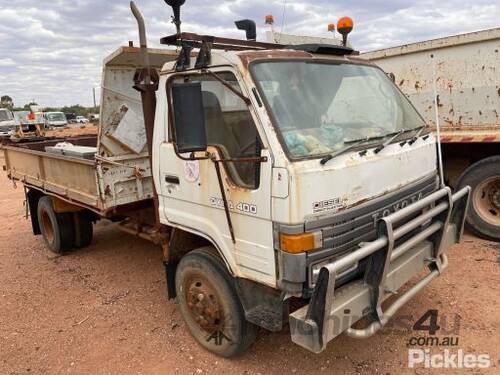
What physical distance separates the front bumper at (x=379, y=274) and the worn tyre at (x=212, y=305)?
26.9 inches

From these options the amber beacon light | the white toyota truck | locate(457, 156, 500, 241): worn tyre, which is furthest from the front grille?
locate(457, 156, 500, 241): worn tyre

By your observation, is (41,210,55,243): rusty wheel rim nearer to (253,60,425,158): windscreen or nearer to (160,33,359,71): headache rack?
(160,33,359,71): headache rack

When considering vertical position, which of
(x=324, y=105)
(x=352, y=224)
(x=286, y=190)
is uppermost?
(x=324, y=105)

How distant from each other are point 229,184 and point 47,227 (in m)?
4.40

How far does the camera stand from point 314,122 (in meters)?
2.87

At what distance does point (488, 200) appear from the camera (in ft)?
17.7

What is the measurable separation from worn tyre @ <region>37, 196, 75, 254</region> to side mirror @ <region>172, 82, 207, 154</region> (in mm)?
3838

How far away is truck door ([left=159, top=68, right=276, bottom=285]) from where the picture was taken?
2723mm

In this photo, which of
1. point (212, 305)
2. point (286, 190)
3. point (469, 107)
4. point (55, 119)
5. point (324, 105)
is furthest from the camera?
point (55, 119)

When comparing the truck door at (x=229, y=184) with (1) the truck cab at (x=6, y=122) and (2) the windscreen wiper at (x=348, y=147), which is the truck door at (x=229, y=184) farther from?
(1) the truck cab at (x=6, y=122)

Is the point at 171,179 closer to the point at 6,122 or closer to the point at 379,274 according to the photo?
the point at 379,274

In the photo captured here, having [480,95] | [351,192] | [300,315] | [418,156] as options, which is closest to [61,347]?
[300,315]

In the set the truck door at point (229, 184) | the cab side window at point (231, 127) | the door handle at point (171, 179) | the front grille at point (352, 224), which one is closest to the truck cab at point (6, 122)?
the door handle at point (171, 179)

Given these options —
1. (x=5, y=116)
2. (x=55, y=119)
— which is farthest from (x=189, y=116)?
(x=55, y=119)
